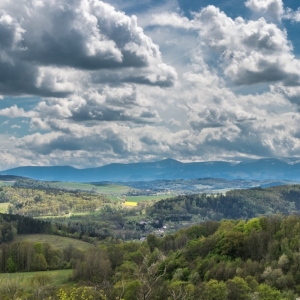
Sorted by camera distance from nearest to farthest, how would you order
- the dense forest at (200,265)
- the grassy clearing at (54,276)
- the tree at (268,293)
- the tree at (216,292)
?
the tree at (268,293) → the tree at (216,292) → the dense forest at (200,265) → the grassy clearing at (54,276)

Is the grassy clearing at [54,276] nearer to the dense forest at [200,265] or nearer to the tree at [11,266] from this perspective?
the dense forest at [200,265]

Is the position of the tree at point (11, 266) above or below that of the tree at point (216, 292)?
below

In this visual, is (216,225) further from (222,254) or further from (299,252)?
(299,252)

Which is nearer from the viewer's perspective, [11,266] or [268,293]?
[268,293]

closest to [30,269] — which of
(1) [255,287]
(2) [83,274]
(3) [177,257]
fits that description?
(2) [83,274]

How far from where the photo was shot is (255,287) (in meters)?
90.9

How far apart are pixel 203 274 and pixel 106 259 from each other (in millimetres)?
42226

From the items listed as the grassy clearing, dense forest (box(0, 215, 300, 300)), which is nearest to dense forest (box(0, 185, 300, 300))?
dense forest (box(0, 215, 300, 300))

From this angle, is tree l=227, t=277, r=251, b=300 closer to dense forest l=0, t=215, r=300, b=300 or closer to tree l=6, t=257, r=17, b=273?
dense forest l=0, t=215, r=300, b=300

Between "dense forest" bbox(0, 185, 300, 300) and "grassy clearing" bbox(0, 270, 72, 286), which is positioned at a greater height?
"dense forest" bbox(0, 185, 300, 300)

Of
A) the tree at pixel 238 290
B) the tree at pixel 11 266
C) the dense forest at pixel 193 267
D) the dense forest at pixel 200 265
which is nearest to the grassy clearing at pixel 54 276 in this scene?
the dense forest at pixel 193 267

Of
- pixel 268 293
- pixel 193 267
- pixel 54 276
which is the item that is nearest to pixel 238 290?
pixel 268 293

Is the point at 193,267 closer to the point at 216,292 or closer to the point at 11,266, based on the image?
the point at 216,292

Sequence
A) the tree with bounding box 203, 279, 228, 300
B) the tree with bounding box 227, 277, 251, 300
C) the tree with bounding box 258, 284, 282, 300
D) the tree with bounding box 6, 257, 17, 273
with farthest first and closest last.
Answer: the tree with bounding box 6, 257, 17, 273
the tree with bounding box 203, 279, 228, 300
the tree with bounding box 227, 277, 251, 300
the tree with bounding box 258, 284, 282, 300
